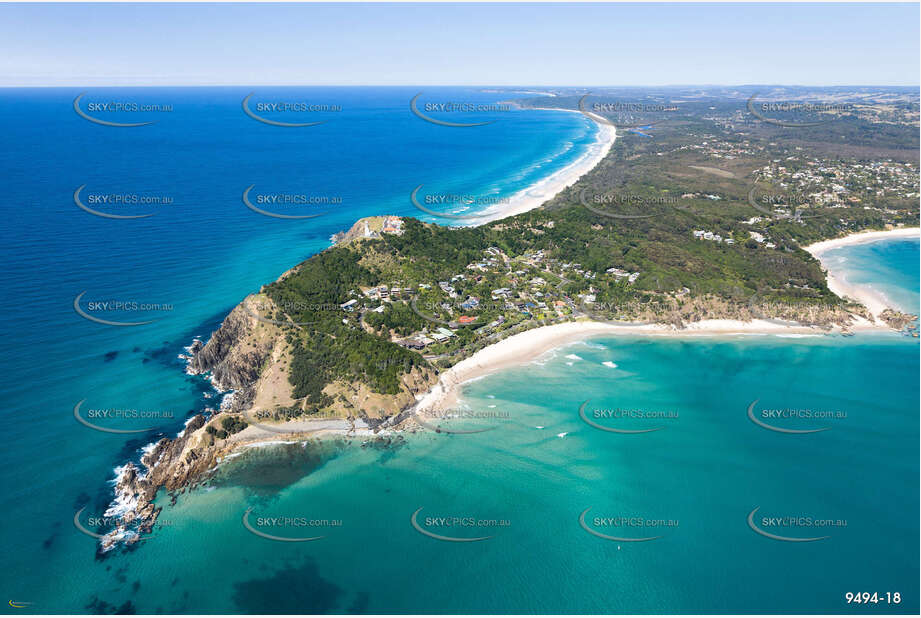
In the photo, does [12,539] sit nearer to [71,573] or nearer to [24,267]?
[71,573]

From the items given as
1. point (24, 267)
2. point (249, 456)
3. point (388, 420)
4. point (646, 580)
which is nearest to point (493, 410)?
point (388, 420)

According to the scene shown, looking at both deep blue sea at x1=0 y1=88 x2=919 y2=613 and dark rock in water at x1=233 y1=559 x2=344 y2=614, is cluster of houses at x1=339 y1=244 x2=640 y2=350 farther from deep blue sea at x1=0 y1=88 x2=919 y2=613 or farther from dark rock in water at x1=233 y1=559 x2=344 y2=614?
dark rock in water at x1=233 y1=559 x2=344 y2=614

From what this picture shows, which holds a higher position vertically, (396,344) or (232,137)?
(232,137)
